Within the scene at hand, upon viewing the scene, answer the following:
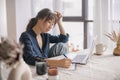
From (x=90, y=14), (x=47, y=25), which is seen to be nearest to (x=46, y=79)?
(x=47, y=25)

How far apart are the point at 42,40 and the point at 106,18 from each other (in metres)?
1.14

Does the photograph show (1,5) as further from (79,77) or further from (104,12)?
(79,77)

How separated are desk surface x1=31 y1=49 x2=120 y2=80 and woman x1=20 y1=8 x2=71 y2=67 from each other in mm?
98

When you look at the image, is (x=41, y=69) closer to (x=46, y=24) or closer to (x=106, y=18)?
(x=46, y=24)

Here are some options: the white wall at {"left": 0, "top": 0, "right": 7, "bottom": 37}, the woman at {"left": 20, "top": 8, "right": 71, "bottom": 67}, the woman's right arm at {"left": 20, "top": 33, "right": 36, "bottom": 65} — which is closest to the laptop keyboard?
the woman at {"left": 20, "top": 8, "right": 71, "bottom": 67}

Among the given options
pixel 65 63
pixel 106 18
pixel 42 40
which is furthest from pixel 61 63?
pixel 106 18

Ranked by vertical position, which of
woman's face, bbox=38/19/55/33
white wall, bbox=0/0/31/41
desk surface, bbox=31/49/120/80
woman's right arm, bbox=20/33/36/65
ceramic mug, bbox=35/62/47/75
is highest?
white wall, bbox=0/0/31/41

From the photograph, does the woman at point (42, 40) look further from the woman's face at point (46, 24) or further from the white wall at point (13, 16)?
the white wall at point (13, 16)

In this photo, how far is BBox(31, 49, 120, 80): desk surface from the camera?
136cm

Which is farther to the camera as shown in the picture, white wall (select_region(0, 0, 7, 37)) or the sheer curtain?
white wall (select_region(0, 0, 7, 37))

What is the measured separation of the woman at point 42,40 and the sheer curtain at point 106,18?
80 centimetres

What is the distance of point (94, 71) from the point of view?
1502mm

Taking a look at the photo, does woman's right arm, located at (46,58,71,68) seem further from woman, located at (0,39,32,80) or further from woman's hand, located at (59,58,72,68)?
woman, located at (0,39,32,80)

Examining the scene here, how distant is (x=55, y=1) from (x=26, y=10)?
1.72ft
